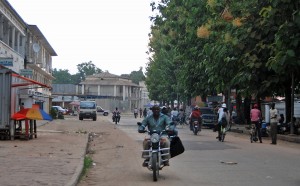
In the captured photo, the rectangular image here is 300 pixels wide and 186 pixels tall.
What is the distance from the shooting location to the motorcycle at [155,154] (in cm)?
969

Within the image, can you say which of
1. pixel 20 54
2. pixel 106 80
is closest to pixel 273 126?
pixel 20 54

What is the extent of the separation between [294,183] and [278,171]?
5.74 feet

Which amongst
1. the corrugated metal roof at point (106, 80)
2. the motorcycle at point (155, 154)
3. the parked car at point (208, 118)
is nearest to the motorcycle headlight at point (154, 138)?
the motorcycle at point (155, 154)

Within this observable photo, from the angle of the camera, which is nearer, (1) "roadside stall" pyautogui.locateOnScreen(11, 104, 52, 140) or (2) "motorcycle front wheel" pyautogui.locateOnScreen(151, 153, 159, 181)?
(2) "motorcycle front wheel" pyautogui.locateOnScreen(151, 153, 159, 181)

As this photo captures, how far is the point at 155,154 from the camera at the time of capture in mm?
9703

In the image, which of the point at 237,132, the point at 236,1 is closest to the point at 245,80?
the point at 236,1

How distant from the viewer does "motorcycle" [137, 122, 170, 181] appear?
9688mm

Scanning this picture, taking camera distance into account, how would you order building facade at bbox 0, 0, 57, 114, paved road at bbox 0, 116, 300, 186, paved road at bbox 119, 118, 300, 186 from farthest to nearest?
building facade at bbox 0, 0, 57, 114 → paved road at bbox 119, 118, 300, 186 → paved road at bbox 0, 116, 300, 186

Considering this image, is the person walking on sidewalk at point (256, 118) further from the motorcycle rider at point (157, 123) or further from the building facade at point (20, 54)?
the motorcycle rider at point (157, 123)

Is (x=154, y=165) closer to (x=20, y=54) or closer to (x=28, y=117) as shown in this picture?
(x=28, y=117)

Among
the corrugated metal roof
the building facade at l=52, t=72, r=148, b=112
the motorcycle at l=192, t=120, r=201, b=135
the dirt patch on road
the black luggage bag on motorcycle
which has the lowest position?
the dirt patch on road

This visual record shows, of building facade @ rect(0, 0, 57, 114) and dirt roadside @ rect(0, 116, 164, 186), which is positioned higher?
building facade @ rect(0, 0, 57, 114)

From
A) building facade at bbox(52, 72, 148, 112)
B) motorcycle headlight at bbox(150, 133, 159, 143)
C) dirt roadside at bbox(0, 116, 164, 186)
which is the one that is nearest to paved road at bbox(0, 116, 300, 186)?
dirt roadside at bbox(0, 116, 164, 186)

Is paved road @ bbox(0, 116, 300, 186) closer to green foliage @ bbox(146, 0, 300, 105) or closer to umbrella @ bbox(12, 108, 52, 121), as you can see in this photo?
umbrella @ bbox(12, 108, 52, 121)
